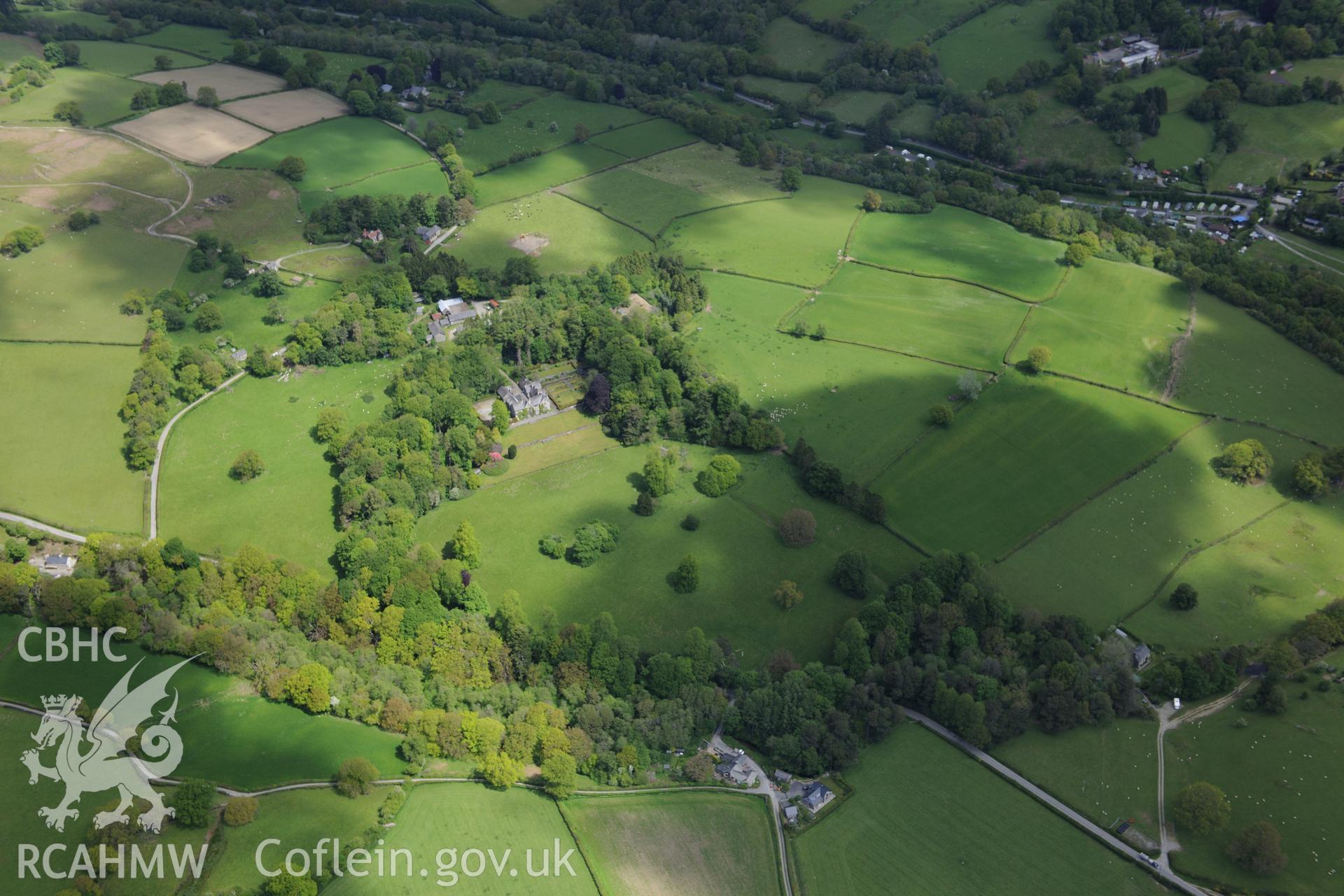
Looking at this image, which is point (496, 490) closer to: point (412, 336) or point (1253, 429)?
point (412, 336)

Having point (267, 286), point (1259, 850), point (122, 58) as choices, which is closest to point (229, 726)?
point (267, 286)

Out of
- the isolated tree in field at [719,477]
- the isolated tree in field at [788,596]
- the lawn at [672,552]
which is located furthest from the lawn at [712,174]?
the isolated tree in field at [788,596]

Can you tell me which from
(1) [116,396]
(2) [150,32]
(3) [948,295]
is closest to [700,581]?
(3) [948,295]

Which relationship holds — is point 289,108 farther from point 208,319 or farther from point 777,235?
point 777,235

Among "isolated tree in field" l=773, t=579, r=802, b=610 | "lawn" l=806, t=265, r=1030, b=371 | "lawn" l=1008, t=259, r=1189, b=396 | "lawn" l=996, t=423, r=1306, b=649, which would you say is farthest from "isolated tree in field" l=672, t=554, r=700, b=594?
"lawn" l=1008, t=259, r=1189, b=396

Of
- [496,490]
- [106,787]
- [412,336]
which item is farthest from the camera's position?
[412,336]

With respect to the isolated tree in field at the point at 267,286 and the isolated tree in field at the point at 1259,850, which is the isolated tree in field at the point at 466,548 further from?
the isolated tree in field at the point at 1259,850

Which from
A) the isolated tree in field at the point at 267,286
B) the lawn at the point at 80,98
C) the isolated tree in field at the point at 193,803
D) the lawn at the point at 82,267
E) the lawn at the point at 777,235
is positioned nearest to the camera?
the isolated tree in field at the point at 193,803
